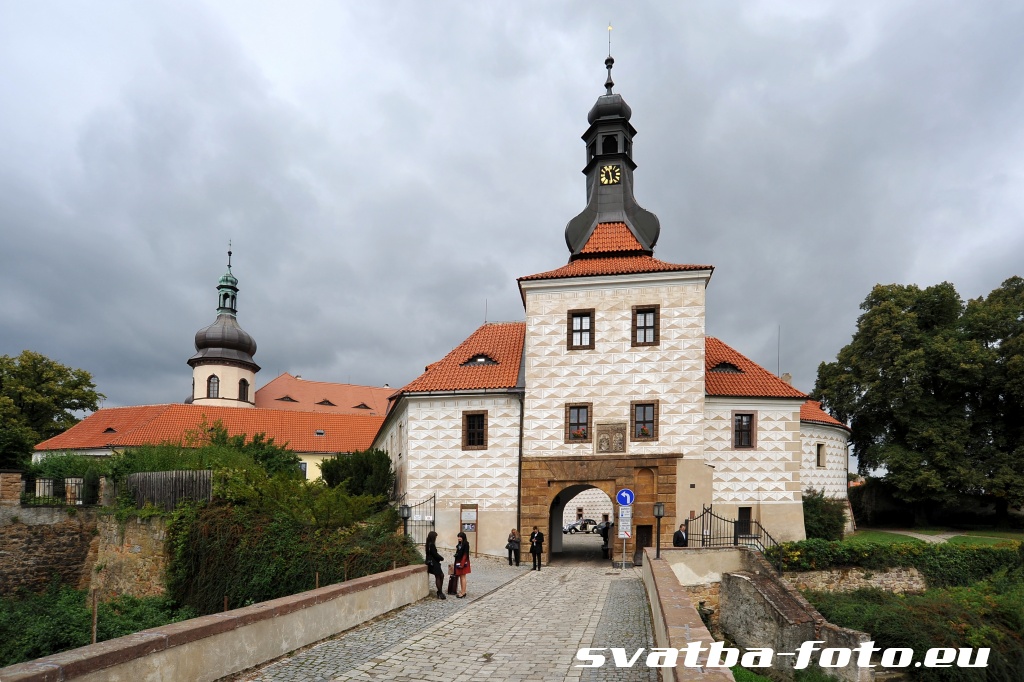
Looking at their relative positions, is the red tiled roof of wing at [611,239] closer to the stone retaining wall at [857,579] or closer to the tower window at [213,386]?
the stone retaining wall at [857,579]

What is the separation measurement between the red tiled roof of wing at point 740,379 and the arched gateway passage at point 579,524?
238 inches

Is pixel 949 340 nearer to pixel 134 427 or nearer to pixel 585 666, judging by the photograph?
pixel 585 666

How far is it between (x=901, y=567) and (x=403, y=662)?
68.8ft

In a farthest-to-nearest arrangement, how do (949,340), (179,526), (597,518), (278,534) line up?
(597,518)
(949,340)
(179,526)
(278,534)

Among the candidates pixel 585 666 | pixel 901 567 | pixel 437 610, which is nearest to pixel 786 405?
pixel 901 567

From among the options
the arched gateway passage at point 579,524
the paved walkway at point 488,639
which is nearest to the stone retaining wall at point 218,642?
the paved walkway at point 488,639

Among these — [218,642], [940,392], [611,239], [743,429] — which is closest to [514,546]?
[743,429]

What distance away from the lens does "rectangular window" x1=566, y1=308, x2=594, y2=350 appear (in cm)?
2431

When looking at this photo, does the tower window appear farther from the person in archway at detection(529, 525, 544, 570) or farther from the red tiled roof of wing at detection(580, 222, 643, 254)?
the person in archway at detection(529, 525, 544, 570)

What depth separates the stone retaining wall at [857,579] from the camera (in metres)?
22.2

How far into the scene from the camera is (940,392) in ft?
117

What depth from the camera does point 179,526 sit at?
59.6ft

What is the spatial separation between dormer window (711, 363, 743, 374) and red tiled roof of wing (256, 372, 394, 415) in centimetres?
4195

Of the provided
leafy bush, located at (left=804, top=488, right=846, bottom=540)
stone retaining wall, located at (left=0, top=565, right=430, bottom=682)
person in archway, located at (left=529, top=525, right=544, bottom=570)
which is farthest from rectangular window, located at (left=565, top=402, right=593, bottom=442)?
stone retaining wall, located at (left=0, top=565, right=430, bottom=682)
